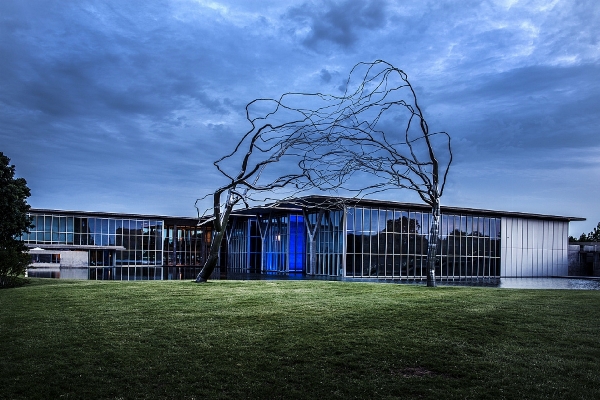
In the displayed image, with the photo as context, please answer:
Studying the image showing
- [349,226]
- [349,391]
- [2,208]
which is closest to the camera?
[349,391]

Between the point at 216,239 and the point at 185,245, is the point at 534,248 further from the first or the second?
the point at 216,239

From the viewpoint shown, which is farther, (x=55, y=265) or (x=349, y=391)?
(x=55, y=265)

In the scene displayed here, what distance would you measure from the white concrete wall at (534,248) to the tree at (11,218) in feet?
145

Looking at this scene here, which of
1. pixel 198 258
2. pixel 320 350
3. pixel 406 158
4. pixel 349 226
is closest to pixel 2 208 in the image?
pixel 406 158

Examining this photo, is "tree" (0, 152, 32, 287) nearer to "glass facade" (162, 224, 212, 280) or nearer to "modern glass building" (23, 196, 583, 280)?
"modern glass building" (23, 196, 583, 280)

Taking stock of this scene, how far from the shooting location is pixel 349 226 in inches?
1716

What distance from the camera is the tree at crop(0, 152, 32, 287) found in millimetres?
23812

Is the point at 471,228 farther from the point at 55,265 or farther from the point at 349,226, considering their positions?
the point at 55,265

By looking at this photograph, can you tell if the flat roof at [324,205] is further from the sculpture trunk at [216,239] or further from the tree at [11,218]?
the tree at [11,218]

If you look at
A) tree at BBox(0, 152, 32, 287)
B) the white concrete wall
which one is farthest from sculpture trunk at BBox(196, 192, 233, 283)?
the white concrete wall

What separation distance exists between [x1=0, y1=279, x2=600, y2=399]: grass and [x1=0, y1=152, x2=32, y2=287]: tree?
9411mm

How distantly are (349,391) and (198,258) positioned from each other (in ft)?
208

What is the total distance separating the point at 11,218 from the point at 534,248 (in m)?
49.6

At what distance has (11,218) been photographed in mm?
25219
